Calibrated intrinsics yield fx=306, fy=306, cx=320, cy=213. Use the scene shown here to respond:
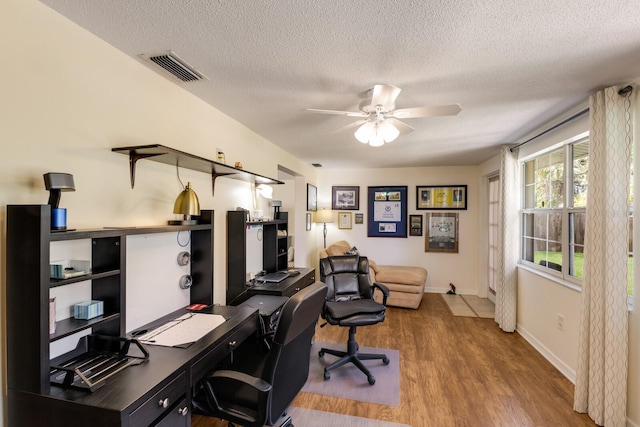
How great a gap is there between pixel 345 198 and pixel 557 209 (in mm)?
3594

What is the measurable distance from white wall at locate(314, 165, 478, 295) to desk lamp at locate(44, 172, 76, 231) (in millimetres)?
4814

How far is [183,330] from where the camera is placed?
72.6 inches

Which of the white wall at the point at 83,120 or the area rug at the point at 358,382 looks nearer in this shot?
the white wall at the point at 83,120

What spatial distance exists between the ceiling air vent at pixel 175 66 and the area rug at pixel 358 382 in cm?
256

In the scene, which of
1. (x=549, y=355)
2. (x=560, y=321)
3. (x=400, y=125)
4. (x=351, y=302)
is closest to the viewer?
(x=400, y=125)

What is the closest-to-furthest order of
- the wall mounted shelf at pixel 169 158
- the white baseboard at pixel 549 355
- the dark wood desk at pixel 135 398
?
the dark wood desk at pixel 135 398 → the wall mounted shelf at pixel 169 158 → the white baseboard at pixel 549 355

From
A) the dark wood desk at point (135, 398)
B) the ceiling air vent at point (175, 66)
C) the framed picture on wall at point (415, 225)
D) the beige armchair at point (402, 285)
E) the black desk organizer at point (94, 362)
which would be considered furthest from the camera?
the framed picture on wall at point (415, 225)

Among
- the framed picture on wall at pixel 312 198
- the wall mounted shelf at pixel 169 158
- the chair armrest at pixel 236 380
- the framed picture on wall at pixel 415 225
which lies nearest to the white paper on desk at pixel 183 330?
the chair armrest at pixel 236 380

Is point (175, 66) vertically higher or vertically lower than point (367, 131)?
higher

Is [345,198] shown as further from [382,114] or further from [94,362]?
[94,362]

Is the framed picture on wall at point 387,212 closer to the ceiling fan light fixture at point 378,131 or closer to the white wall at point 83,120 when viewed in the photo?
the ceiling fan light fixture at point 378,131

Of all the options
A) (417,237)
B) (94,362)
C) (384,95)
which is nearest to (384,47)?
(384,95)

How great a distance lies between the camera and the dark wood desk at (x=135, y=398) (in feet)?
3.73

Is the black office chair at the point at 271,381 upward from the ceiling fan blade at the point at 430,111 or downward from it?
downward
